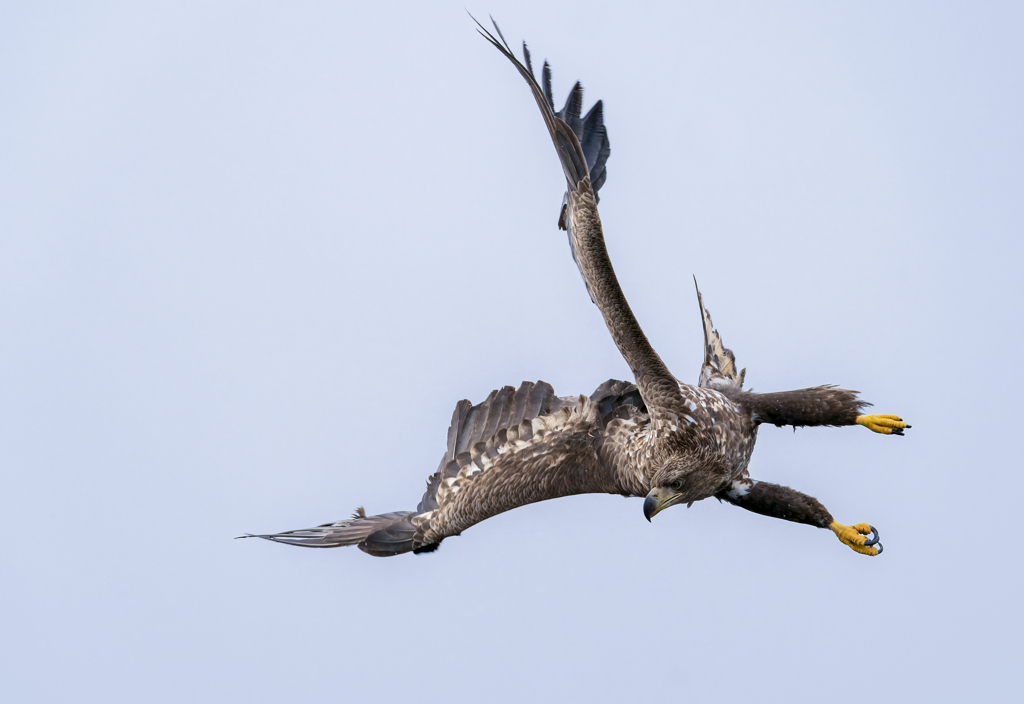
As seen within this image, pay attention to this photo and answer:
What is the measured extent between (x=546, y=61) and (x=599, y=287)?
1514 millimetres

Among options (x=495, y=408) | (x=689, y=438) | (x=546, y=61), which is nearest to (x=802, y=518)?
(x=689, y=438)

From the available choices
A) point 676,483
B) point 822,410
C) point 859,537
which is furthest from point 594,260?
point 859,537

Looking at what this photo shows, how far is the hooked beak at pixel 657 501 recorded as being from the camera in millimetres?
6570

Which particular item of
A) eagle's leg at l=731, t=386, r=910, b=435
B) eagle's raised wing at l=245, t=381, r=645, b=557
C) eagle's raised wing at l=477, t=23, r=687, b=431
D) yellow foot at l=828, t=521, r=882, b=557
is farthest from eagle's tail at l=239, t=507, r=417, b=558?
yellow foot at l=828, t=521, r=882, b=557

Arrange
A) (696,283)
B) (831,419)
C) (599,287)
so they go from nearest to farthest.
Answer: (599,287)
(831,419)
(696,283)

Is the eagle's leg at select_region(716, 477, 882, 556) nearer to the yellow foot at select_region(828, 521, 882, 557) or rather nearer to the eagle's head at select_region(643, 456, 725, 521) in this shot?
→ the yellow foot at select_region(828, 521, 882, 557)

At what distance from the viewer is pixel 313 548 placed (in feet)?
26.0

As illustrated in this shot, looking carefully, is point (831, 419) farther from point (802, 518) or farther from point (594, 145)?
point (594, 145)

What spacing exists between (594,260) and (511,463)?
71.3 inches

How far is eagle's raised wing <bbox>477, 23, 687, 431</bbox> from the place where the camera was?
6.33 metres

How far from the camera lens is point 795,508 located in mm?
7293

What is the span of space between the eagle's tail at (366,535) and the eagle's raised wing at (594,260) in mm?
2140

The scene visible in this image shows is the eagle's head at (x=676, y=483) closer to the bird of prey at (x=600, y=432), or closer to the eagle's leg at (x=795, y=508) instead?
the bird of prey at (x=600, y=432)

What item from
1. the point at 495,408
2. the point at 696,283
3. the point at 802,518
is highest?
the point at 696,283
